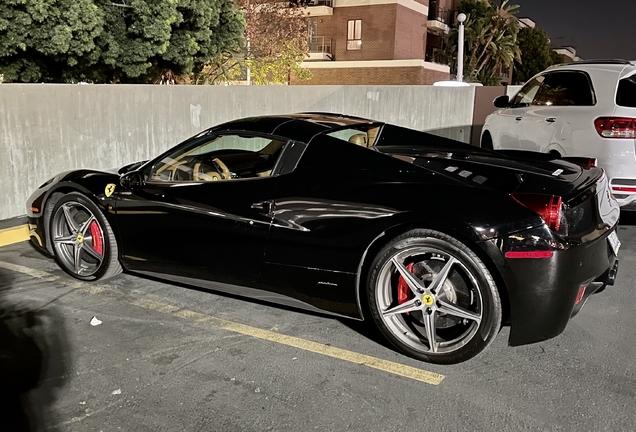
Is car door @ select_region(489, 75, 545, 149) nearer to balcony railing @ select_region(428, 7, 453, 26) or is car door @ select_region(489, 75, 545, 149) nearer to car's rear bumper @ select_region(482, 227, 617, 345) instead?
car's rear bumper @ select_region(482, 227, 617, 345)

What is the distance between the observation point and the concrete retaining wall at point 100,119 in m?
6.71

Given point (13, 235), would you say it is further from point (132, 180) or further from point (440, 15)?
point (440, 15)

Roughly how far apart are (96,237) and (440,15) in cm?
4373

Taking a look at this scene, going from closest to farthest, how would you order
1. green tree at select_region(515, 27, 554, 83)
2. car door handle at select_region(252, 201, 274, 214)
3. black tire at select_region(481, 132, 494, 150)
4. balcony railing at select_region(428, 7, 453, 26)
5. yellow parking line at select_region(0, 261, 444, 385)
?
yellow parking line at select_region(0, 261, 444, 385)
car door handle at select_region(252, 201, 274, 214)
black tire at select_region(481, 132, 494, 150)
balcony railing at select_region(428, 7, 453, 26)
green tree at select_region(515, 27, 554, 83)

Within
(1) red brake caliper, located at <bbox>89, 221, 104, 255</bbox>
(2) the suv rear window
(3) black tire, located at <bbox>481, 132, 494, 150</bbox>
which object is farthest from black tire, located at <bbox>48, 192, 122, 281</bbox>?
(3) black tire, located at <bbox>481, 132, 494, 150</bbox>

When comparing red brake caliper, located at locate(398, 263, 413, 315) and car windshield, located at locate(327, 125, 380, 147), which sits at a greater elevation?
car windshield, located at locate(327, 125, 380, 147)

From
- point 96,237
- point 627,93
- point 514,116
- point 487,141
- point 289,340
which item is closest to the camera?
point 289,340

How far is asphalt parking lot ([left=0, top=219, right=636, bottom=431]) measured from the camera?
2.94m

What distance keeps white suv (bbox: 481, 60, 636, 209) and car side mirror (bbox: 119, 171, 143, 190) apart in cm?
456

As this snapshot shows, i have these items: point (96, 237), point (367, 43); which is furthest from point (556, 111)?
point (367, 43)

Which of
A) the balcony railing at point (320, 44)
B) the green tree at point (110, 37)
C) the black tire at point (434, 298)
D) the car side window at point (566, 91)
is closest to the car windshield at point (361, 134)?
the black tire at point (434, 298)

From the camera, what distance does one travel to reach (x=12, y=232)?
20.5 feet

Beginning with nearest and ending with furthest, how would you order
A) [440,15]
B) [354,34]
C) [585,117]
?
[585,117]
[354,34]
[440,15]

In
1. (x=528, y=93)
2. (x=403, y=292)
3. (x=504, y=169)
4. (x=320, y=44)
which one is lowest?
(x=403, y=292)
